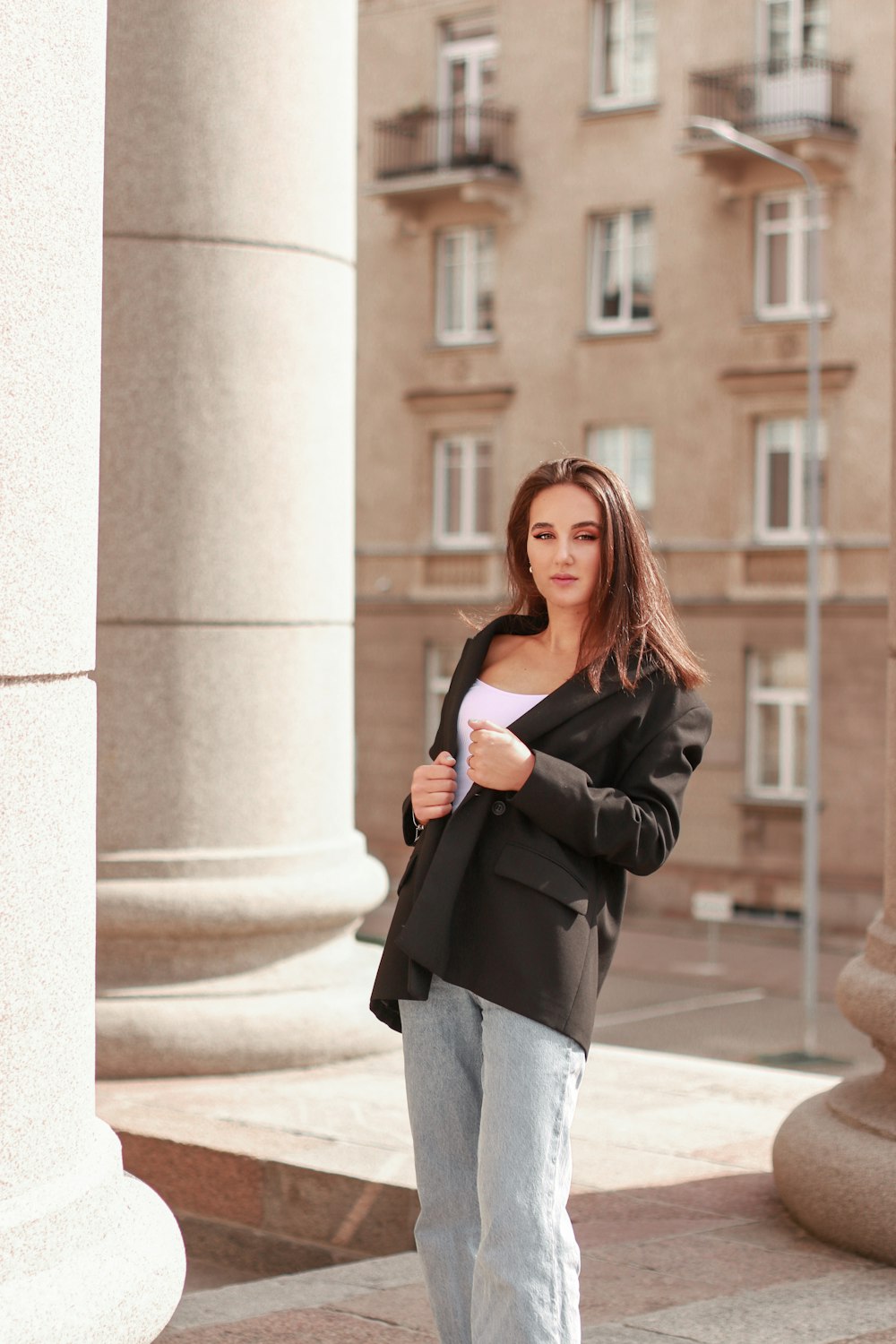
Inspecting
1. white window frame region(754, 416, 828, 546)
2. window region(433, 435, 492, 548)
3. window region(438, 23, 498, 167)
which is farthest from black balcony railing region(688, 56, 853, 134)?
window region(433, 435, 492, 548)

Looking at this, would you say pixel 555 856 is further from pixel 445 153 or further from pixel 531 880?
pixel 445 153

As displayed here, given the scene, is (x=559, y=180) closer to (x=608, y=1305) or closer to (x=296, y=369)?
(x=296, y=369)

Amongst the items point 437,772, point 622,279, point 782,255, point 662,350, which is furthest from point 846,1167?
point 622,279

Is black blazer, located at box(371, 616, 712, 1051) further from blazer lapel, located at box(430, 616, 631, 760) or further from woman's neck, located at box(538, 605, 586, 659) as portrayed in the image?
woman's neck, located at box(538, 605, 586, 659)

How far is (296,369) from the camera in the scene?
697 cm

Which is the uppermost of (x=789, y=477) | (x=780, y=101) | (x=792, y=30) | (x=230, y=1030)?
(x=792, y=30)

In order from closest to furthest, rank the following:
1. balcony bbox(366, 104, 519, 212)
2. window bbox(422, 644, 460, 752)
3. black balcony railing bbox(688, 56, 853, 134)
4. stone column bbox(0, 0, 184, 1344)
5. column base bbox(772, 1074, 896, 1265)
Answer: stone column bbox(0, 0, 184, 1344)
column base bbox(772, 1074, 896, 1265)
black balcony railing bbox(688, 56, 853, 134)
balcony bbox(366, 104, 519, 212)
window bbox(422, 644, 460, 752)

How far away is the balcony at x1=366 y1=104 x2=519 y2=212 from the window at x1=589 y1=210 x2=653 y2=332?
1.72m

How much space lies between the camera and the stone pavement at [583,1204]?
426cm

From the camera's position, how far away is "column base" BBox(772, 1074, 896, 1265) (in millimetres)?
4750

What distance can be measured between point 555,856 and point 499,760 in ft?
0.65

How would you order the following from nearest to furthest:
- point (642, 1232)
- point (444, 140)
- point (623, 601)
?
1. point (623, 601)
2. point (642, 1232)
3. point (444, 140)

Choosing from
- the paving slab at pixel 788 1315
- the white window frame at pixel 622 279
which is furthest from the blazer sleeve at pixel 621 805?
the white window frame at pixel 622 279

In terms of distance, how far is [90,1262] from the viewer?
3154mm
